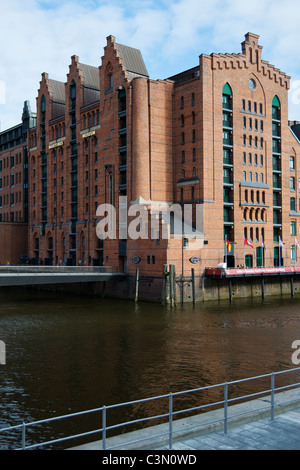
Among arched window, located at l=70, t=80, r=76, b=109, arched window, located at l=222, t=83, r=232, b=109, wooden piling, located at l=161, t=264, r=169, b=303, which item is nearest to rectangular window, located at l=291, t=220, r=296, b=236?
arched window, located at l=222, t=83, r=232, b=109

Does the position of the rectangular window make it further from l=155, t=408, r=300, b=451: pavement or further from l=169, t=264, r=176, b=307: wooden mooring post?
l=155, t=408, r=300, b=451: pavement

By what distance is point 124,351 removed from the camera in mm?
29766

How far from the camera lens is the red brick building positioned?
192ft

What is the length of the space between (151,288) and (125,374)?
29320 millimetres

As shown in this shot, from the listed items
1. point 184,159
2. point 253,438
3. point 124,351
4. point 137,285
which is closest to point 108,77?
point 184,159

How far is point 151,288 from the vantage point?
→ 176ft

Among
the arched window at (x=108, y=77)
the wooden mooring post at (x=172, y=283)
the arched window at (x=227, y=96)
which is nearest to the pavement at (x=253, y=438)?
the wooden mooring post at (x=172, y=283)

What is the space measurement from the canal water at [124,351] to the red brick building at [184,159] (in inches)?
425

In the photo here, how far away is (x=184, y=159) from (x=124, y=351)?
3582 cm

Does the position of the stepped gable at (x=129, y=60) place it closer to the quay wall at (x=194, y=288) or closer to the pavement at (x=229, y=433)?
the quay wall at (x=194, y=288)

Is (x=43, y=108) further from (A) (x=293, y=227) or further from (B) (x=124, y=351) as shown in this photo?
(B) (x=124, y=351)

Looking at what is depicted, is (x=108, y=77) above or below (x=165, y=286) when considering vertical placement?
above

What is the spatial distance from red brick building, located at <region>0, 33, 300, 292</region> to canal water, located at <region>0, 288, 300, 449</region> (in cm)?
1079
